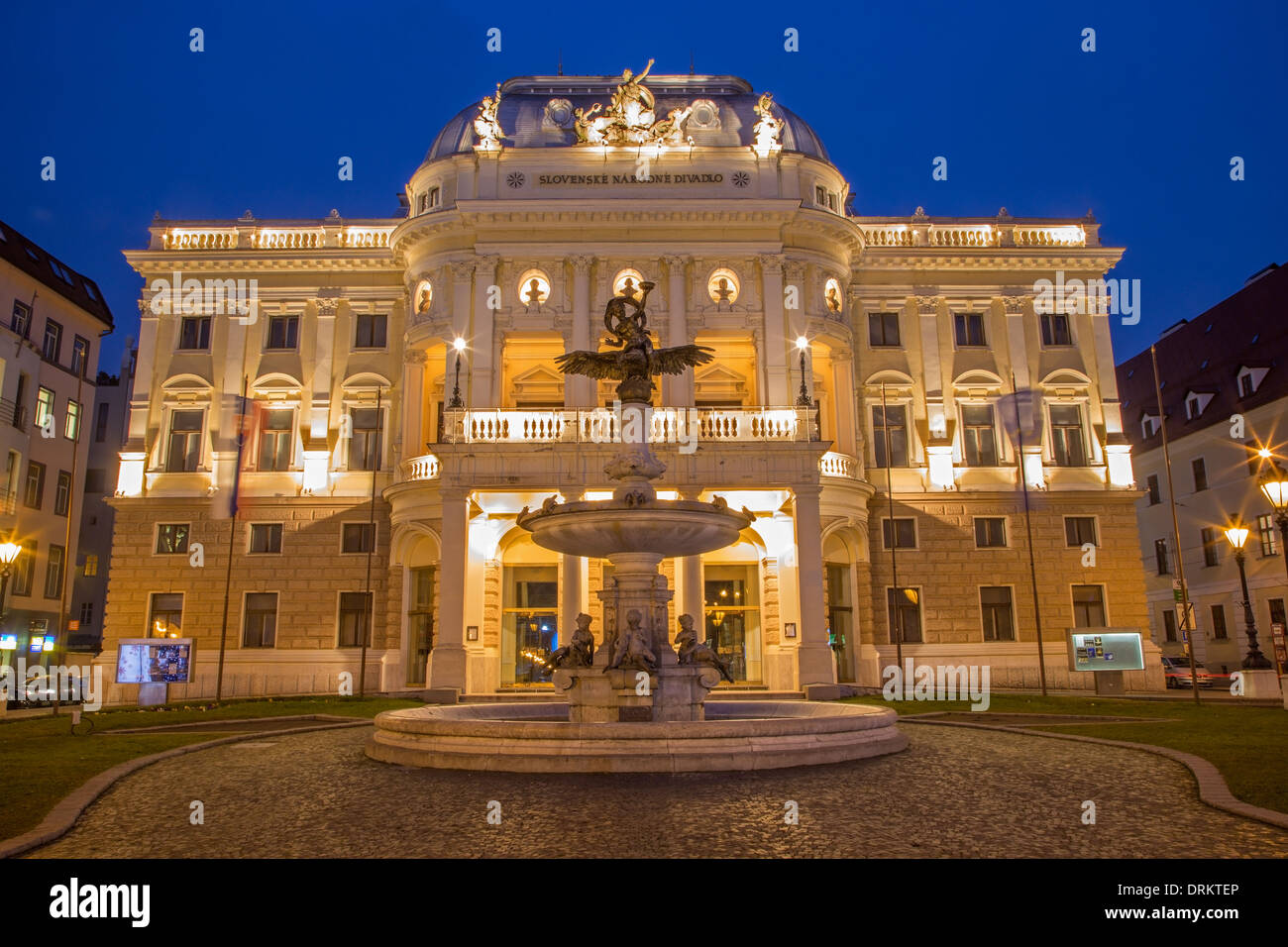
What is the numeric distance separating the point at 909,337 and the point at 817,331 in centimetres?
550

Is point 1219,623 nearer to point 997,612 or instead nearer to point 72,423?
point 997,612

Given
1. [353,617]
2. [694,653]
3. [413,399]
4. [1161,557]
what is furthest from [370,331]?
[1161,557]

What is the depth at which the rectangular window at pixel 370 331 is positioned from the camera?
3688cm

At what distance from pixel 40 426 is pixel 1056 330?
1741 inches

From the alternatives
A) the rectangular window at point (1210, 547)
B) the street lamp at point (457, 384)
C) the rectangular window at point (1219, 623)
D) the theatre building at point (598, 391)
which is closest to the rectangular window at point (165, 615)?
the theatre building at point (598, 391)

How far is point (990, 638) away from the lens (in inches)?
1359

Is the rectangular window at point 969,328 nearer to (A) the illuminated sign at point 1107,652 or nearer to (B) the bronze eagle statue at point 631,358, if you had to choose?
(A) the illuminated sign at point 1107,652

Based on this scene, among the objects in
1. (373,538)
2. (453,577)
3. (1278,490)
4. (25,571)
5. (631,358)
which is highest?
(631,358)

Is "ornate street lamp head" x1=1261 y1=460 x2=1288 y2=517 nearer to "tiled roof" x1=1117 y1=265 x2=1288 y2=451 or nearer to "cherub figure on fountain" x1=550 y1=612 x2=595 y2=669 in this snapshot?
"cherub figure on fountain" x1=550 y1=612 x2=595 y2=669

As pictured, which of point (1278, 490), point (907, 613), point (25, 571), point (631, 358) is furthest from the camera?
point (25, 571)

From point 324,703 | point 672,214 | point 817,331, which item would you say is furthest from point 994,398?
point 324,703

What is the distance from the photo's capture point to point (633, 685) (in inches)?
557

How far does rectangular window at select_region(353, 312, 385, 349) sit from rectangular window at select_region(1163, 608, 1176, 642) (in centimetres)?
4217
